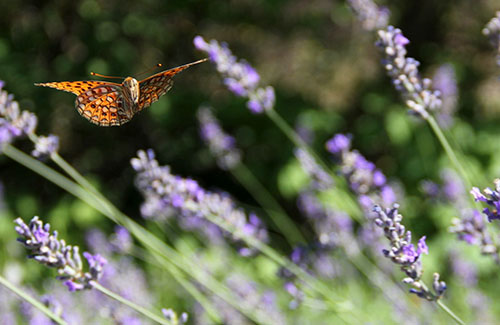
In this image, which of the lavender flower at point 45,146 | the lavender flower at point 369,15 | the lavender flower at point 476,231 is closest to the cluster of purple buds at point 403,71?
the lavender flower at point 369,15

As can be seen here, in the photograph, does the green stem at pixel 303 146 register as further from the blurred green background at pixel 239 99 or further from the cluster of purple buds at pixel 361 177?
the blurred green background at pixel 239 99

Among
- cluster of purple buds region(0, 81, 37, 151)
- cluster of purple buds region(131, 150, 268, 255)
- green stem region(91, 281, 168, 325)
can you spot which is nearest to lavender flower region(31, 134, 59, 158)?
cluster of purple buds region(0, 81, 37, 151)

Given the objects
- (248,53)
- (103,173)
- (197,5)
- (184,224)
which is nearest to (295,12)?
(248,53)

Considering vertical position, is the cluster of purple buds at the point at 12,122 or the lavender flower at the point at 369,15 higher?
the lavender flower at the point at 369,15

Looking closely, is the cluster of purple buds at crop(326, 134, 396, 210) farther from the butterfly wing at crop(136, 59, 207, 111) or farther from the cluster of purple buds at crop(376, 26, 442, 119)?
the butterfly wing at crop(136, 59, 207, 111)

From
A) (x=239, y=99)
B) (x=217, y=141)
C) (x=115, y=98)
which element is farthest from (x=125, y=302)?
(x=239, y=99)

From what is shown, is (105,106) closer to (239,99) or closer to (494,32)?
(494,32)
